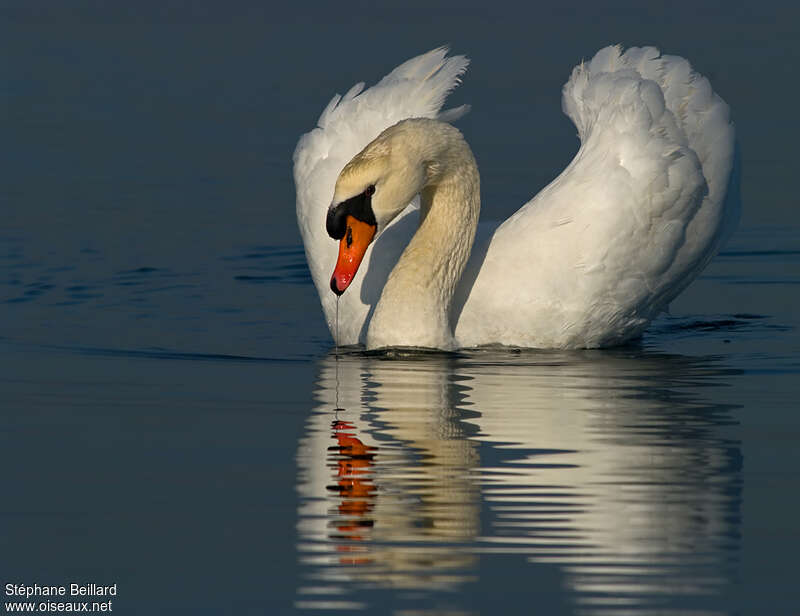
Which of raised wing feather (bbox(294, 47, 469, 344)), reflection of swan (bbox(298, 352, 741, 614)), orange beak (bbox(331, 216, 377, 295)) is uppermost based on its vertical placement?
raised wing feather (bbox(294, 47, 469, 344))

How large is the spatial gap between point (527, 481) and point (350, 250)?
3.30m

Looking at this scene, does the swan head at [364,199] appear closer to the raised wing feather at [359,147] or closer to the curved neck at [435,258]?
the curved neck at [435,258]

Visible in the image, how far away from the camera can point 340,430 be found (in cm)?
942

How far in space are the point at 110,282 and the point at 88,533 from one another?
22.7 ft

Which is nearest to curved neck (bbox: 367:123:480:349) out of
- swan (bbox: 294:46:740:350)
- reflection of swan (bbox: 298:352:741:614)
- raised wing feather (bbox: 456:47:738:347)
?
swan (bbox: 294:46:740:350)

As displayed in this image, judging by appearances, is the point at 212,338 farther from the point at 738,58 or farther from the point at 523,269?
the point at 738,58

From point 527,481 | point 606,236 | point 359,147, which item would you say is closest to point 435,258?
point 606,236

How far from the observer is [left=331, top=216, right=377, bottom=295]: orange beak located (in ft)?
37.1

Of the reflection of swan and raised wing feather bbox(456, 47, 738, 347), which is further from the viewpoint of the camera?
raised wing feather bbox(456, 47, 738, 347)

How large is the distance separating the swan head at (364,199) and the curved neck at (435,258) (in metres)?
0.41

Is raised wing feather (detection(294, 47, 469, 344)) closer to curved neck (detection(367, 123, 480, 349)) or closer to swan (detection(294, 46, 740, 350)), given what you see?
swan (detection(294, 46, 740, 350))

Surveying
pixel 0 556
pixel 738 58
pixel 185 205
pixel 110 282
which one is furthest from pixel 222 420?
pixel 738 58

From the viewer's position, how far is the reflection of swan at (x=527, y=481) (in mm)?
7191

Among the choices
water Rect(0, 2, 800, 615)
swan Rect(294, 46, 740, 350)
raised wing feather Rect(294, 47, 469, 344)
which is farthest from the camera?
raised wing feather Rect(294, 47, 469, 344)
